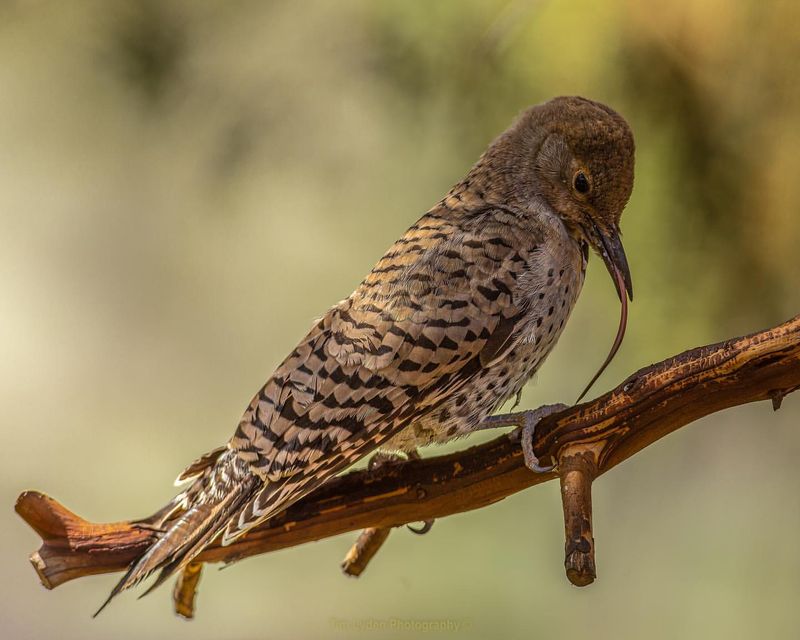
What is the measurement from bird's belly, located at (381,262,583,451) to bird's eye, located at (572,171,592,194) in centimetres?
15

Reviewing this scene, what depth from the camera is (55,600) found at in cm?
244

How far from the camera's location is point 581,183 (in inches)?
63.8

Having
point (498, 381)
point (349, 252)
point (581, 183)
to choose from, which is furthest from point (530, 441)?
point (349, 252)

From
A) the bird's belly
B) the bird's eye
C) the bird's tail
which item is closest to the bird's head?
the bird's eye

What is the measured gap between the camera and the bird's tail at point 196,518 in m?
1.47

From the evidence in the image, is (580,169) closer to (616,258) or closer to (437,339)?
(616,258)

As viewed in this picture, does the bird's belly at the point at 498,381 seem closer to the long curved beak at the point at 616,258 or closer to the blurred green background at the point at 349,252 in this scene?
the long curved beak at the point at 616,258

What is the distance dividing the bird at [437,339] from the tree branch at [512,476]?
7cm

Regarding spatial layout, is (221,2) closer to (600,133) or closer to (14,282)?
(14,282)

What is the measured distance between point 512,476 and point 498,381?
0.18 meters

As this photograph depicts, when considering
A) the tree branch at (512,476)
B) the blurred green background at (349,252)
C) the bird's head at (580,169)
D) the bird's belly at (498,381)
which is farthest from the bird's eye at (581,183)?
the blurred green background at (349,252)

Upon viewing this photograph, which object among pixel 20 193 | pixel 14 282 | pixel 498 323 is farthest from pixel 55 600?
pixel 498 323

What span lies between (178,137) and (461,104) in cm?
74

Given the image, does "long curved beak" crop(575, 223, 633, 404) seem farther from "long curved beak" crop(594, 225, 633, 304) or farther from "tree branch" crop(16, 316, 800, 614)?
"tree branch" crop(16, 316, 800, 614)
